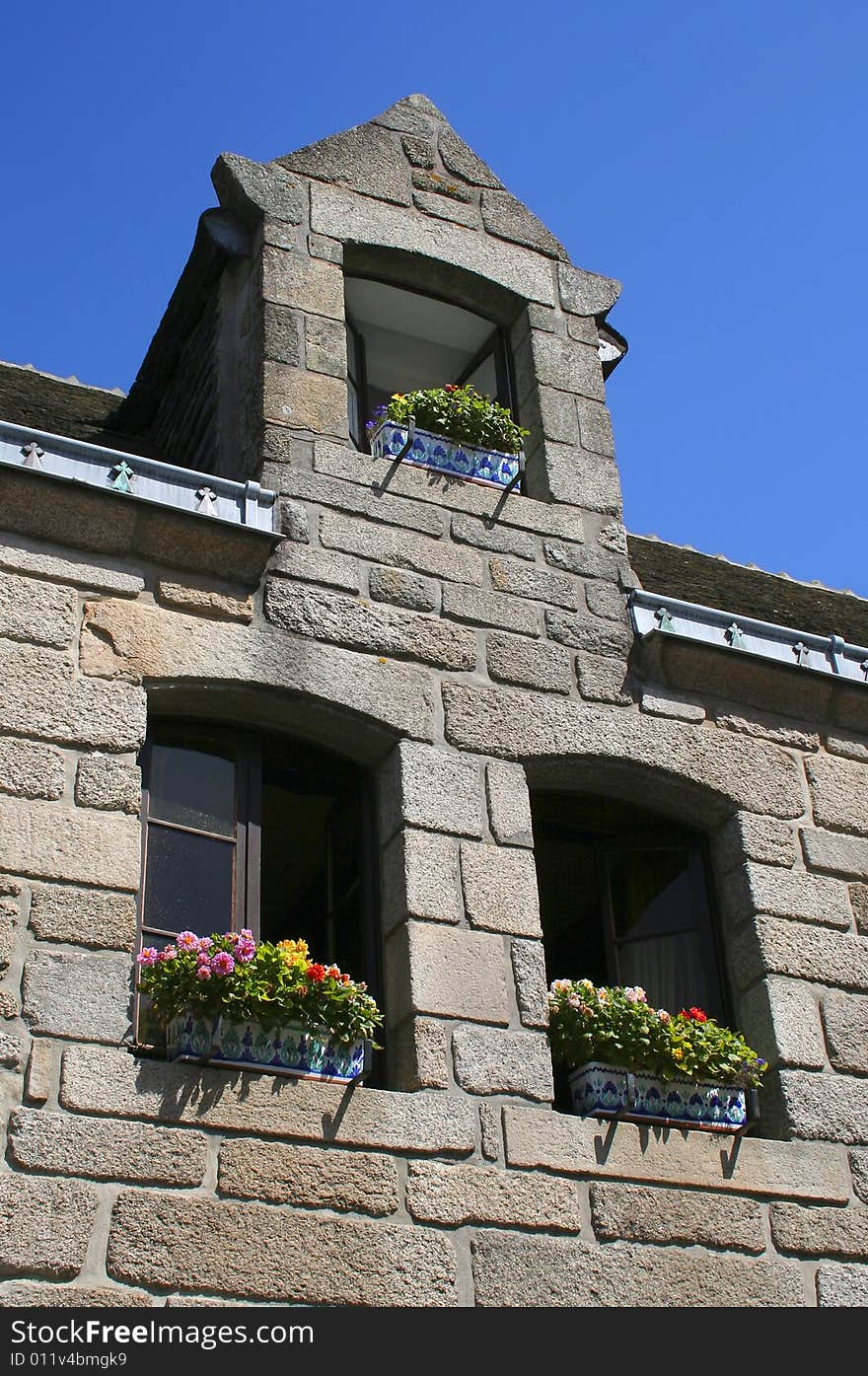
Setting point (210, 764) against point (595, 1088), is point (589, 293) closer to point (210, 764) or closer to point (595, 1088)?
point (210, 764)

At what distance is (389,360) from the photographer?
8.71 metres

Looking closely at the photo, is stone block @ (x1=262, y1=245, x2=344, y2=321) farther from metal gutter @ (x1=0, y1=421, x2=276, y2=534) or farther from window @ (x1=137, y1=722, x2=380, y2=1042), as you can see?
window @ (x1=137, y1=722, x2=380, y2=1042)

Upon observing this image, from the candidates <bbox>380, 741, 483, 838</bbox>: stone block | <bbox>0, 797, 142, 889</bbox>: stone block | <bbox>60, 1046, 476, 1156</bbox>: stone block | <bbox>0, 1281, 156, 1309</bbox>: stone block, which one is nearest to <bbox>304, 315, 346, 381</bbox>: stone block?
<bbox>380, 741, 483, 838</bbox>: stone block

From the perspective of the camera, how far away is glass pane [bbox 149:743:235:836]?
621cm

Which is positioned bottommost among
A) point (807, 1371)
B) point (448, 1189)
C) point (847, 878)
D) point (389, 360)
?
point (807, 1371)

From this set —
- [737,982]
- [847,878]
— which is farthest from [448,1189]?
[847,878]

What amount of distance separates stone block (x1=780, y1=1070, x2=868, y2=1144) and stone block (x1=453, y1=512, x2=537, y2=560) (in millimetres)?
2376

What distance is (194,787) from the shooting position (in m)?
6.32

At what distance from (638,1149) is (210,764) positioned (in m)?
2.01

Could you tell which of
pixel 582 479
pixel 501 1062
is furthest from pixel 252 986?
pixel 582 479

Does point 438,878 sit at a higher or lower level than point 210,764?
lower

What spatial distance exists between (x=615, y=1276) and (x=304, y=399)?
3714mm

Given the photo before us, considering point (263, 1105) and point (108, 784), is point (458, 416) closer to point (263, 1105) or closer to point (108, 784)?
point (108, 784)

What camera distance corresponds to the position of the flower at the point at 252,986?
218 inches
